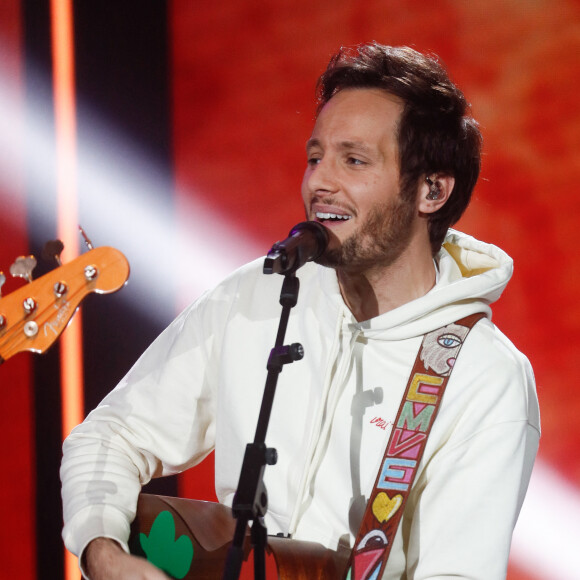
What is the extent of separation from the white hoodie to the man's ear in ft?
0.38

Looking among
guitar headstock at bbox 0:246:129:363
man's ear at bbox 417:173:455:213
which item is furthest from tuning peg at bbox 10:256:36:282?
man's ear at bbox 417:173:455:213

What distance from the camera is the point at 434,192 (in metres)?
2.18

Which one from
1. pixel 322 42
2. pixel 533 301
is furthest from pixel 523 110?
pixel 322 42

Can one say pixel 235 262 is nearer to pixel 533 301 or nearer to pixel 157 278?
pixel 157 278

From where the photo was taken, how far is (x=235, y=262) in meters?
3.29

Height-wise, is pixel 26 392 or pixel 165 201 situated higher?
pixel 165 201

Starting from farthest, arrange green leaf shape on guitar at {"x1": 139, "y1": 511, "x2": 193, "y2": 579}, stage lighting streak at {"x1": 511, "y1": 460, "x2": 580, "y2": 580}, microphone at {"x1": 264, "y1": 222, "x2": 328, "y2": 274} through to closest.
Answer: stage lighting streak at {"x1": 511, "y1": 460, "x2": 580, "y2": 580} → green leaf shape on guitar at {"x1": 139, "y1": 511, "x2": 193, "y2": 579} → microphone at {"x1": 264, "y1": 222, "x2": 328, "y2": 274}

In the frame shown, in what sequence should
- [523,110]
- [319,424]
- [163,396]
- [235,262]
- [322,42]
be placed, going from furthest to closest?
[235,262] → [322,42] → [523,110] → [163,396] → [319,424]

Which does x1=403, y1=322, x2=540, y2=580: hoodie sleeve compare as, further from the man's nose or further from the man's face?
the man's nose

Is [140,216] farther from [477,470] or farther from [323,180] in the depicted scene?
[477,470]

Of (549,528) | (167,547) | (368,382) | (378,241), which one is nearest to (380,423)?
(368,382)

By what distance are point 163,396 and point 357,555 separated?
2.13 feet

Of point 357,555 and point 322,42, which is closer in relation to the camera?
point 357,555

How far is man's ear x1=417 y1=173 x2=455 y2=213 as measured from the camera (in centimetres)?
215
